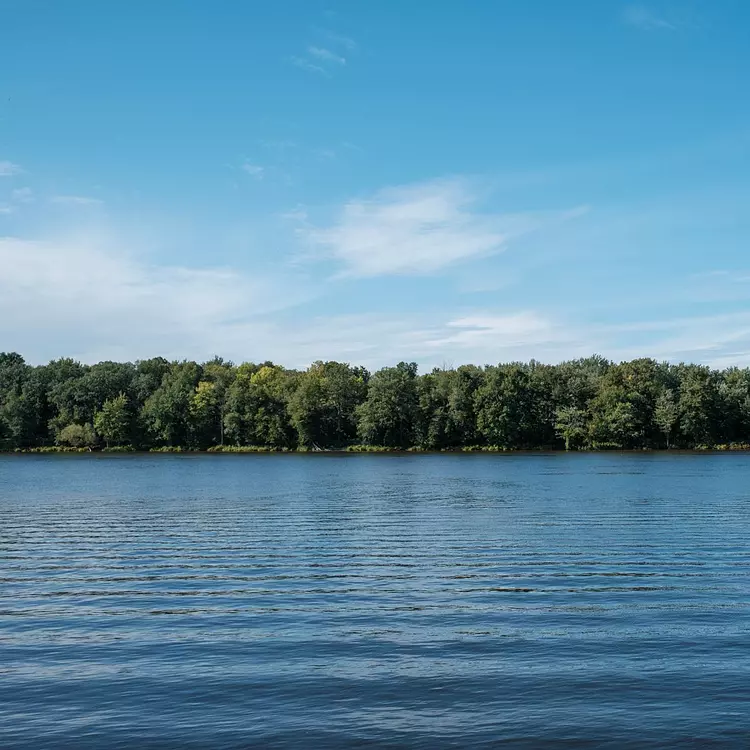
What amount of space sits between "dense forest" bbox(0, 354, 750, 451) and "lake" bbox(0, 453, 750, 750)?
105432 millimetres

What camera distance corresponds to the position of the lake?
489 inches

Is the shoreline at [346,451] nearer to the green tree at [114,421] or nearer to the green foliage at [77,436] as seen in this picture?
the green foliage at [77,436]

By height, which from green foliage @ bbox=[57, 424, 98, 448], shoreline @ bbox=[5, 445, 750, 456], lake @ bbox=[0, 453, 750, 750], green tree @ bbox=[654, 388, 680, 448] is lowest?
shoreline @ bbox=[5, 445, 750, 456]

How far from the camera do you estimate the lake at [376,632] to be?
12.4 meters

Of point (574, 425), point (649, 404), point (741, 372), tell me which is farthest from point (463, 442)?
point (741, 372)

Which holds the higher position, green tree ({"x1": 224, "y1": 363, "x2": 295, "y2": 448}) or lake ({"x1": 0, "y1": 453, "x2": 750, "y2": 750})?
green tree ({"x1": 224, "y1": 363, "x2": 295, "y2": 448})

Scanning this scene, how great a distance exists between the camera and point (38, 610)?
65.9ft

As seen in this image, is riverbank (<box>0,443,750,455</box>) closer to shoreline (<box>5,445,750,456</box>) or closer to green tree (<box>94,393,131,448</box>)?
shoreline (<box>5,445,750,456</box>)

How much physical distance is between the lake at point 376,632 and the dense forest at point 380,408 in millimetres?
105432

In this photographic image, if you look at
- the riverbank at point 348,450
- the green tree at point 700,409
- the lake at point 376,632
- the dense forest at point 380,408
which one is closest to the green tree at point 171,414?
the dense forest at point 380,408

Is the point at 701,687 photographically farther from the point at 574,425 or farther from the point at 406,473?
the point at 574,425

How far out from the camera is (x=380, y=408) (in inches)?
5901

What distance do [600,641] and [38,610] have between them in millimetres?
13713

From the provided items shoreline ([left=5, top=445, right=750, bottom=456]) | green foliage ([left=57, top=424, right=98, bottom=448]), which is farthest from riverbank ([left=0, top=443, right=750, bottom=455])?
green foliage ([left=57, top=424, right=98, bottom=448])
